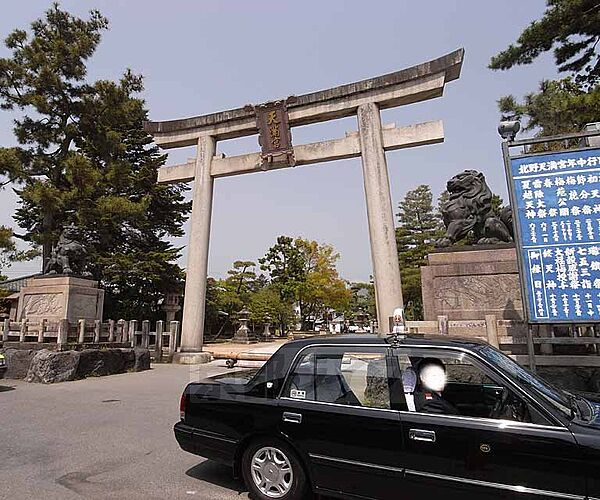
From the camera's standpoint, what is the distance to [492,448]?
8.29 ft

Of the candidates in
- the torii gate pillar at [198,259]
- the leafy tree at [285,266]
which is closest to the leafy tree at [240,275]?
the leafy tree at [285,266]

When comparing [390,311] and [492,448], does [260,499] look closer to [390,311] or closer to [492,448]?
[492,448]

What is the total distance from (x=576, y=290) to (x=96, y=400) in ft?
27.1

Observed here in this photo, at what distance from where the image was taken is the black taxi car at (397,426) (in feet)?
8.06

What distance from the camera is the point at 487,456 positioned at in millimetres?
2533

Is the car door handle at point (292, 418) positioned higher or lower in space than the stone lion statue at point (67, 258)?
lower

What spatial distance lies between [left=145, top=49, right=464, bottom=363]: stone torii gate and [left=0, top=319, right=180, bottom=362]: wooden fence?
1228 mm

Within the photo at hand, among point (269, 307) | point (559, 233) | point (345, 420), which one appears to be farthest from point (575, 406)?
point (269, 307)

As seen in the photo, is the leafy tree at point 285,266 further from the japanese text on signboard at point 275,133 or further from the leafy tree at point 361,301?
the japanese text on signboard at point 275,133

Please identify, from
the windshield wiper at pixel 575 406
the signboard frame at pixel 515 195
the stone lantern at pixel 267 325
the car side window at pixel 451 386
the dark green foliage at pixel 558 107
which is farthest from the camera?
the stone lantern at pixel 267 325

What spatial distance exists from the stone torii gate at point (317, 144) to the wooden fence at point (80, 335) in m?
1.23

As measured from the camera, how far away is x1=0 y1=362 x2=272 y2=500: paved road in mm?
3504

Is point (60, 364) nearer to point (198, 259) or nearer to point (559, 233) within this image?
point (198, 259)

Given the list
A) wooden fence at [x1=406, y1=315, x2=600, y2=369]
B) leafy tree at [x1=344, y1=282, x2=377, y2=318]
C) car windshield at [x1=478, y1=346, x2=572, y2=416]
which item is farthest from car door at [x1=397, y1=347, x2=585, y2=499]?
leafy tree at [x1=344, y1=282, x2=377, y2=318]
